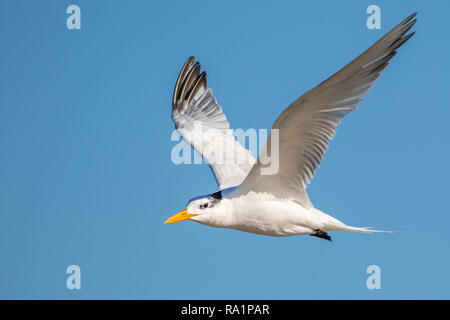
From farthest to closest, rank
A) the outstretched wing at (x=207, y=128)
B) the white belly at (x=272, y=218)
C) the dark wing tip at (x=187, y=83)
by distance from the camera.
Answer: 1. the dark wing tip at (x=187, y=83)
2. the outstretched wing at (x=207, y=128)
3. the white belly at (x=272, y=218)

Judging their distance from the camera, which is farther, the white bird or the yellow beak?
the yellow beak

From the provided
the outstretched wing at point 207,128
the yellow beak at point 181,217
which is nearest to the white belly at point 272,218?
the yellow beak at point 181,217

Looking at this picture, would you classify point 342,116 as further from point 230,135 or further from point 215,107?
point 215,107

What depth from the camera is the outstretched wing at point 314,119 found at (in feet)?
22.2

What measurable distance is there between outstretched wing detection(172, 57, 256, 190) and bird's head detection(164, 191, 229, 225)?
1268 mm

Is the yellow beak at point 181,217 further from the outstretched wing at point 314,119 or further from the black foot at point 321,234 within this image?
the black foot at point 321,234

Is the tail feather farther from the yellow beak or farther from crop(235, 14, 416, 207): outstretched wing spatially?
the yellow beak

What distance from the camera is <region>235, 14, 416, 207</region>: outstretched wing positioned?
6766 millimetres

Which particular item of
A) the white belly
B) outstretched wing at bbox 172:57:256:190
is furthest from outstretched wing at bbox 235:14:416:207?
outstretched wing at bbox 172:57:256:190

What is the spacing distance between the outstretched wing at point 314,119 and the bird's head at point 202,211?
370mm

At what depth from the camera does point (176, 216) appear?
773cm

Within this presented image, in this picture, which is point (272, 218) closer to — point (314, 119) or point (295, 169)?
point (295, 169)

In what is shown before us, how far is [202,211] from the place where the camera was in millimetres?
7734

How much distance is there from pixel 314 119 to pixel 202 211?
1749 mm
